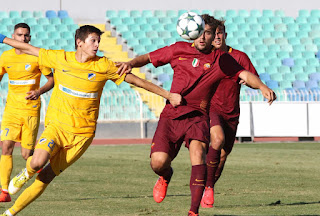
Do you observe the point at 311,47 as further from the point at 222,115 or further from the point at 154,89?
the point at 154,89

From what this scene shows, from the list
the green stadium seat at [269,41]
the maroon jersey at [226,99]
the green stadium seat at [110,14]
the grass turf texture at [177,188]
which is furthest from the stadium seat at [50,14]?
the maroon jersey at [226,99]

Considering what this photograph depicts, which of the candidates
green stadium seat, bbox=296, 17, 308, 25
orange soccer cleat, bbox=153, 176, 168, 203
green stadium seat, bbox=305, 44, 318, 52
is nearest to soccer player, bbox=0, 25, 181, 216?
orange soccer cleat, bbox=153, 176, 168, 203

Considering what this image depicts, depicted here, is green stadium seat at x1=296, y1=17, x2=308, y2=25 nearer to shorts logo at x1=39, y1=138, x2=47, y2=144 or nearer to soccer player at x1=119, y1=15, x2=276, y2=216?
soccer player at x1=119, y1=15, x2=276, y2=216

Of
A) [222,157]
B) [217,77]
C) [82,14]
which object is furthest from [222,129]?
[82,14]

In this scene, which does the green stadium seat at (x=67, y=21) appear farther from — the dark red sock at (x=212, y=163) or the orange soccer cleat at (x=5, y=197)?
the dark red sock at (x=212, y=163)

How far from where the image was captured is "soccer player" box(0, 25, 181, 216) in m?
6.89

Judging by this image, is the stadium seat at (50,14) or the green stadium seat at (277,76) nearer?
the green stadium seat at (277,76)

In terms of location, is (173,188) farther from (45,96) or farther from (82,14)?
(82,14)

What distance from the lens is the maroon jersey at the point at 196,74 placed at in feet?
23.8

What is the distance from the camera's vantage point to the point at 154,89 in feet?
22.7

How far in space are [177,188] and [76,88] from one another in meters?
3.45

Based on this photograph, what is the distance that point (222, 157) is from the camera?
8.98 metres

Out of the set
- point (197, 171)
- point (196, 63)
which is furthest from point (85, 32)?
point (197, 171)

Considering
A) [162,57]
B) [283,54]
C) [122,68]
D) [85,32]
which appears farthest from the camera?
[283,54]
